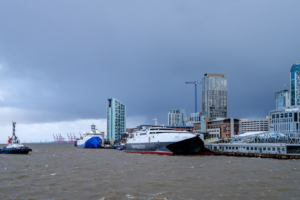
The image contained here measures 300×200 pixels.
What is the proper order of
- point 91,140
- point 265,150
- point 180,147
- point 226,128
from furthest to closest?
point 226,128 < point 91,140 < point 180,147 < point 265,150

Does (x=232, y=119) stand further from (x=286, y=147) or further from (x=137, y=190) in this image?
(x=137, y=190)

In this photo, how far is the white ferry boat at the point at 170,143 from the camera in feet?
231

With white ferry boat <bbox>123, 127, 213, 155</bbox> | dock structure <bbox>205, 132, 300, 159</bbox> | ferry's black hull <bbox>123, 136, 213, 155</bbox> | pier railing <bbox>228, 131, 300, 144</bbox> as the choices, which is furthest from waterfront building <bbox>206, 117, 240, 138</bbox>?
ferry's black hull <bbox>123, 136, 213, 155</bbox>

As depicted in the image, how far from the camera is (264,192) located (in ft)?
84.4

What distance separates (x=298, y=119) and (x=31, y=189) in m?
165

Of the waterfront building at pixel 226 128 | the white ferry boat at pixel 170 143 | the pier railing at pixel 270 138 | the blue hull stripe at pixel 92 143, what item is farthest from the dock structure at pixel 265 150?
the waterfront building at pixel 226 128

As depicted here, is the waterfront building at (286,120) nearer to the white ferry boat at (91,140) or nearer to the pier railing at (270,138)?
the pier railing at (270,138)

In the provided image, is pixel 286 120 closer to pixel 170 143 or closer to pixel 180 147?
pixel 180 147

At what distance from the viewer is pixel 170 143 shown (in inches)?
2771

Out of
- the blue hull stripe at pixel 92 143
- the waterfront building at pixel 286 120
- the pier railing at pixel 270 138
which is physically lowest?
the blue hull stripe at pixel 92 143

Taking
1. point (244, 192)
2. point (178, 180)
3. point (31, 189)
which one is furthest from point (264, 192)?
point (31, 189)

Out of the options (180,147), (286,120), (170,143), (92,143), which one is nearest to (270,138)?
(180,147)

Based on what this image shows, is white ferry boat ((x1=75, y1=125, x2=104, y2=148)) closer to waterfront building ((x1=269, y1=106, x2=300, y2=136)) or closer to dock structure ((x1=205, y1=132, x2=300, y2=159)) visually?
dock structure ((x1=205, y1=132, x2=300, y2=159))

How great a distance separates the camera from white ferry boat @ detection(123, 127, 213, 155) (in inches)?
2771
